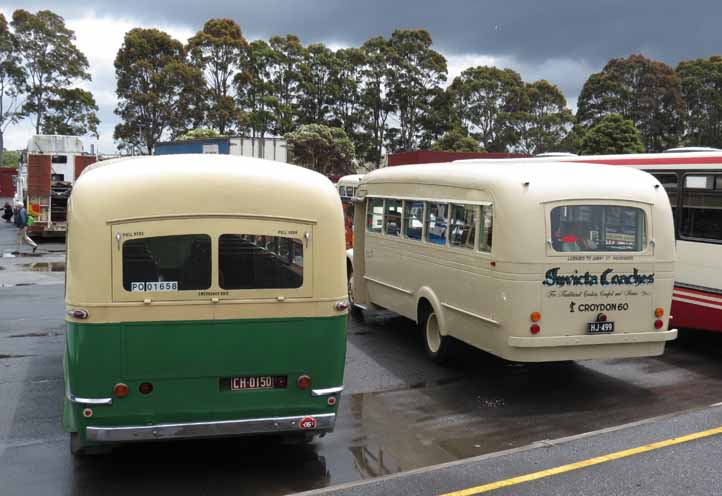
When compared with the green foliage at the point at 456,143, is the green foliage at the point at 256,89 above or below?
above

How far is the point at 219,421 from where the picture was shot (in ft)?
20.2

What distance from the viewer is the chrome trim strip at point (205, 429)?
5.89 metres

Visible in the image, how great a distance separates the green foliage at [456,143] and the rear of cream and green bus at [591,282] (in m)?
44.7

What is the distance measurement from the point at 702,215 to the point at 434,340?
4307 millimetres

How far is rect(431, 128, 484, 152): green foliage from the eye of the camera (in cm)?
5384

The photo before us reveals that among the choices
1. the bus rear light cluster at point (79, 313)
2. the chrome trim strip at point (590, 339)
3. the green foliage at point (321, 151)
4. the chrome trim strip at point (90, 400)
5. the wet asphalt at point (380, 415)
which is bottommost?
the wet asphalt at point (380, 415)

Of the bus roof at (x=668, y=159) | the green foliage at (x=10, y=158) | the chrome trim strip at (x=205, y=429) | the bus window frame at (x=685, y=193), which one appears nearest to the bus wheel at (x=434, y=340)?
the bus roof at (x=668, y=159)

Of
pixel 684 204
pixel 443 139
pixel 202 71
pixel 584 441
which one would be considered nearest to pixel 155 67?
pixel 202 71

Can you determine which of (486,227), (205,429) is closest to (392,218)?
(486,227)

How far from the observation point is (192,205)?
20.0ft

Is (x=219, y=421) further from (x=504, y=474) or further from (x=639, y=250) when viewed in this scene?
(x=639, y=250)

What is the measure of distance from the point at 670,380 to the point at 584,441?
3398 millimetres

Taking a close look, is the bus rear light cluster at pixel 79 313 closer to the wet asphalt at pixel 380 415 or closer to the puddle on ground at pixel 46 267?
the wet asphalt at pixel 380 415

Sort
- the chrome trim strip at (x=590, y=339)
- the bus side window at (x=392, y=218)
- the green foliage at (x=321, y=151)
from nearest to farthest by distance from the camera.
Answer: the chrome trim strip at (x=590, y=339) → the bus side window at (x=392, y=218) → the green foliage at (x=321, y=151)
